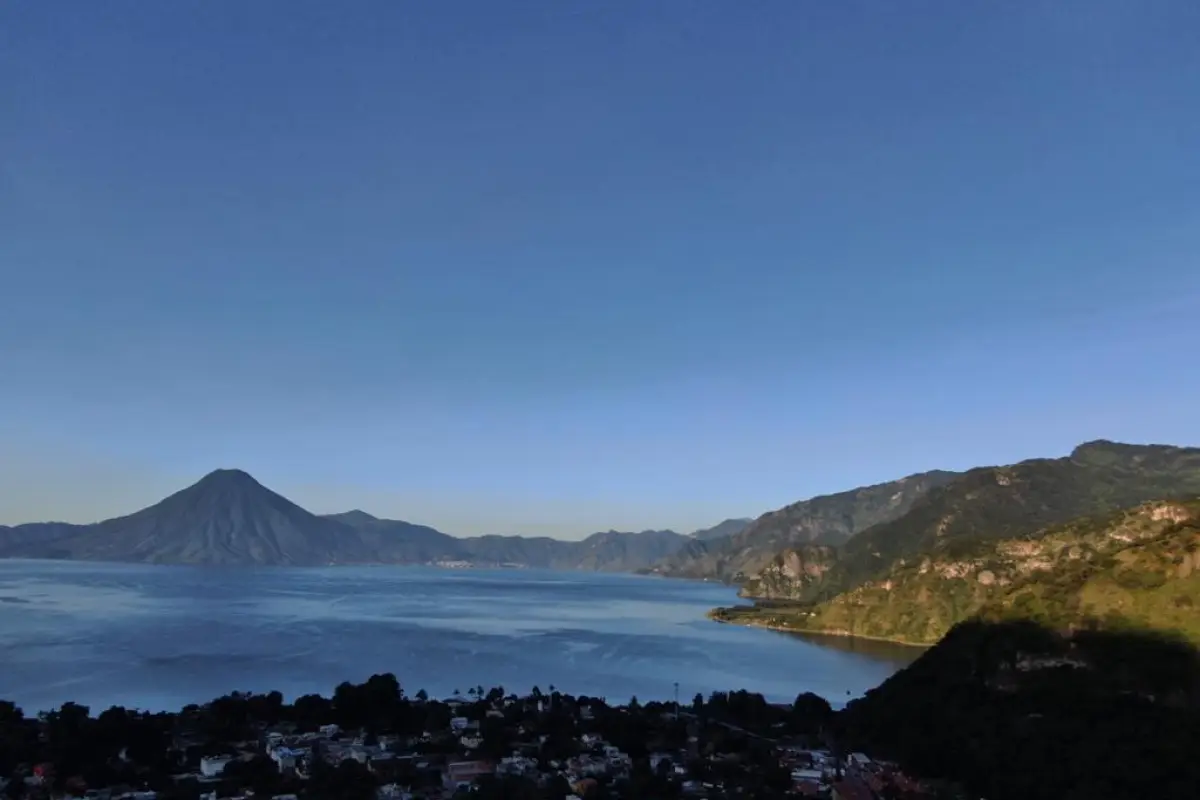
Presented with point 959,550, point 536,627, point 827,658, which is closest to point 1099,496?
point 959,550

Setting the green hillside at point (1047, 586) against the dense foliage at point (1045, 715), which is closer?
the dense foliage at point (1045, 715)

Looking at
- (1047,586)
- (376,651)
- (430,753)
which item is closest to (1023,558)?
(1047,586)

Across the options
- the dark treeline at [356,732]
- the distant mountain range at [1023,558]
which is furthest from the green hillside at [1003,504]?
the dark treeline at [356,732]

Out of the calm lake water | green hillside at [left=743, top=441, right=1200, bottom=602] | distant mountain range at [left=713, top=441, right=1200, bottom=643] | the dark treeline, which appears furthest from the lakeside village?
green hillside at [left=743, top=441, right=1200, bottom=602]

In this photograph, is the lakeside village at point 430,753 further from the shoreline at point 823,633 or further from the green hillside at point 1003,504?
the green hillside at point 1003,504

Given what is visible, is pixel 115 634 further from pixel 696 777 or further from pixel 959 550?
pixel 959 550
